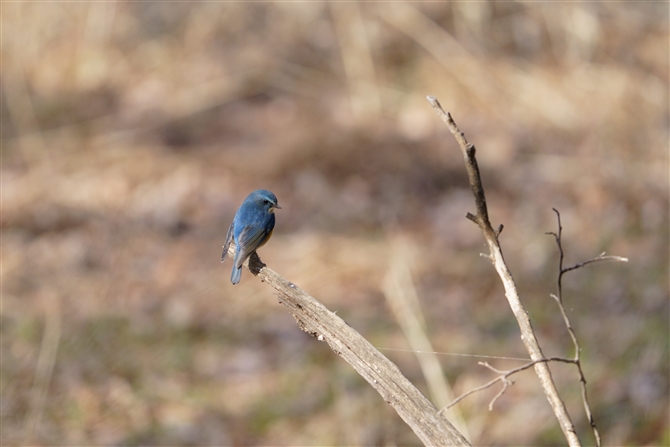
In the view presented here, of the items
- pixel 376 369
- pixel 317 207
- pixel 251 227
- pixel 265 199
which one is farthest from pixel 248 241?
pixel 317 207

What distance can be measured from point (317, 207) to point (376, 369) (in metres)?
6.57

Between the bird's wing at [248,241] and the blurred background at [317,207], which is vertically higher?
the blurred background at [317,207]

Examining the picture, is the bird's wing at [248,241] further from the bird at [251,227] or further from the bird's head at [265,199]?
the bird's head at [265,199]

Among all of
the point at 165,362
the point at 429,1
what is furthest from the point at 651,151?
the point at 165,362

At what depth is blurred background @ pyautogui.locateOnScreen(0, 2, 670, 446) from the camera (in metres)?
5.38

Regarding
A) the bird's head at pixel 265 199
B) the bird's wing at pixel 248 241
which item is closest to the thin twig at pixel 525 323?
the bird's wing at pixel 248 241

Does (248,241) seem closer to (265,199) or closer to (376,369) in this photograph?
(265,199)

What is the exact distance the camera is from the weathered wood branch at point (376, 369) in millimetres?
1784

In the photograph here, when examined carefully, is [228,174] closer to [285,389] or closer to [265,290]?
[265,290]

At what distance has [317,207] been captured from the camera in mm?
8438

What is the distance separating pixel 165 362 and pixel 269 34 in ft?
22.2

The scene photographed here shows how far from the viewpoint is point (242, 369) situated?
238 inches

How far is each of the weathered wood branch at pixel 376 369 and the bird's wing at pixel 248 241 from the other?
2.00 feet

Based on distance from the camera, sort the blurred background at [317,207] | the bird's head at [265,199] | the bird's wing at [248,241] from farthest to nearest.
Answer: the blurred background at [317,207] → the bird's head at [265,199] → the bird's wing at [248,241]
